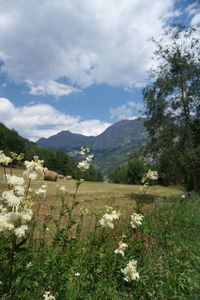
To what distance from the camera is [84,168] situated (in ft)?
19.7

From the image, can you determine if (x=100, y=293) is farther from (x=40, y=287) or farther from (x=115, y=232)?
(x=115, y=232)

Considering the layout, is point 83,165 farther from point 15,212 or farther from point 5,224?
point 5,224

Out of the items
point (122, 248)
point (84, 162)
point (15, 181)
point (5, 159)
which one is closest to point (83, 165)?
point (84, 162)

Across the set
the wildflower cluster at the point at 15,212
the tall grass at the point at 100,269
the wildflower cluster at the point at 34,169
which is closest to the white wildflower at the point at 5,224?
the wildflower cluster at the point at 15,212

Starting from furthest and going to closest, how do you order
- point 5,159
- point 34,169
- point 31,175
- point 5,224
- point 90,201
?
1. point 90,201
2. point 5,159
3. point 34,169
4. point 31,175
5. point 5,224

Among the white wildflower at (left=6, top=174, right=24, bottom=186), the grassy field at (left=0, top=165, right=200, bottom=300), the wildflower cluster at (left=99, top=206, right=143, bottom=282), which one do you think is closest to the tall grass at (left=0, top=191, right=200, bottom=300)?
the grassy field at (left=0, top=165, right=200, bottom=300)

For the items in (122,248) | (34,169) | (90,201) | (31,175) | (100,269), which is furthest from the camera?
(90,201)

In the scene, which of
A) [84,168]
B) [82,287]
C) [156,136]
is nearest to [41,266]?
[82,287]

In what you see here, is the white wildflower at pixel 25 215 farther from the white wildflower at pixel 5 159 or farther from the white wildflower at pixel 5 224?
the white wildflower at pixel 5 159

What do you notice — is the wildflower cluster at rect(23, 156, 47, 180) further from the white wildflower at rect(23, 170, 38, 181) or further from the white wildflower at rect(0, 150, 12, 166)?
the white wildflower at rect(0, 150, 12, 166)

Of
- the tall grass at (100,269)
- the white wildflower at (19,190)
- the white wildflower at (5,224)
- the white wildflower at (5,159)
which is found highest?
the white wildflower at (5,159)

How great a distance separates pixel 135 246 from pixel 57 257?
1976 millimetres

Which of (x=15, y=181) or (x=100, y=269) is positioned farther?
(x=100, y=269)

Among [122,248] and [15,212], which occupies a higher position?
[15,212]
